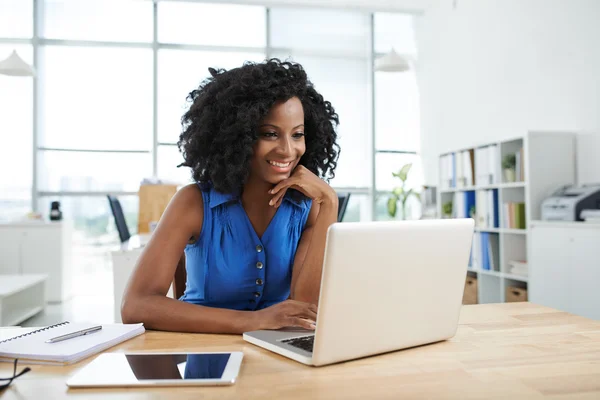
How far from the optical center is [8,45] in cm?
618

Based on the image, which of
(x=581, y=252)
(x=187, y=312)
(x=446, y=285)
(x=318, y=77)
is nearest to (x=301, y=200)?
(x=187, y=312)

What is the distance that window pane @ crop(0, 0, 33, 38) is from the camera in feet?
20.2

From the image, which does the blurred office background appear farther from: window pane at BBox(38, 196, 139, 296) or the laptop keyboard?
the laptop keyboard

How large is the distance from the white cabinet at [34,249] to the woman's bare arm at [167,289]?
14.9ft

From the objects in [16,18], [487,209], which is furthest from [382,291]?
[16,18]

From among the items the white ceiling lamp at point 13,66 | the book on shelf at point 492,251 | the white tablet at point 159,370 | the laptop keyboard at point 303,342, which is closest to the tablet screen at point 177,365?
the white tablet at point 159,370

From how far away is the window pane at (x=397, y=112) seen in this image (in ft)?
22.5

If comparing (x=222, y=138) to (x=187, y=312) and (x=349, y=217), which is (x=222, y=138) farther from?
(x=349, y=217)

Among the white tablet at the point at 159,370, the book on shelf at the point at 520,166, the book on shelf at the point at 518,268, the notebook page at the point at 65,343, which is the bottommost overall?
the book on shelf at the point at 518,268

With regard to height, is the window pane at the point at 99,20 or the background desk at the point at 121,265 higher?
the window pane at the point at 99,20

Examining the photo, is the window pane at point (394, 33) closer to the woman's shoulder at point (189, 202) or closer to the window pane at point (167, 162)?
the window pane at point (167, 162)

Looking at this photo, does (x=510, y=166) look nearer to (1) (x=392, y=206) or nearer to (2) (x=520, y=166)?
(2) (x=520, y=166)

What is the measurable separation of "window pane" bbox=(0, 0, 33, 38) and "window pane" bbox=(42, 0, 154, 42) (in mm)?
178

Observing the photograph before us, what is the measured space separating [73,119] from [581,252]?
561 cm
